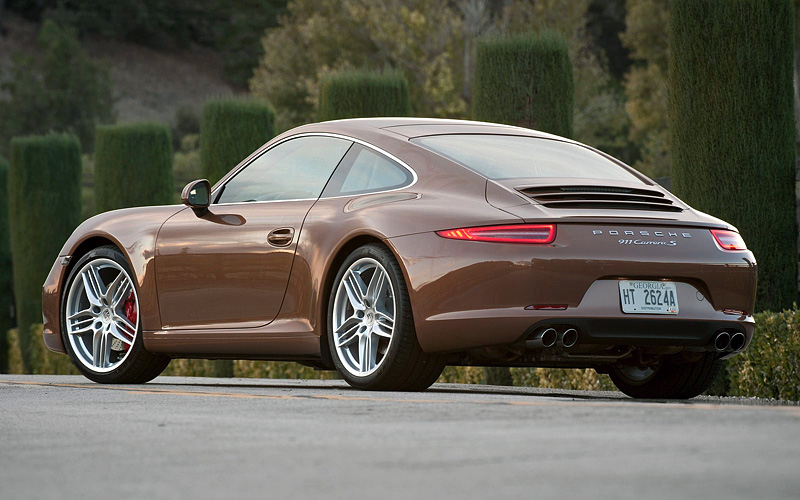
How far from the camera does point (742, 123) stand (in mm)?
11836

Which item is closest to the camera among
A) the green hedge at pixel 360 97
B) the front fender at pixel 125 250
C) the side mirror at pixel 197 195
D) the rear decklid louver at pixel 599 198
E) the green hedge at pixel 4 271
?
the rear decklid louver at pixel 599 198

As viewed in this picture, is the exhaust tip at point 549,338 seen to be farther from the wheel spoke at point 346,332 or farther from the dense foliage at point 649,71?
the dense foliage at point 649,71

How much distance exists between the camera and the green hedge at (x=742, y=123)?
11.7 m

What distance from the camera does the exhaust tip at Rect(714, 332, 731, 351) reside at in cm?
728

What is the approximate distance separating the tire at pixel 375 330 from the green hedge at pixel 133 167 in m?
13.3

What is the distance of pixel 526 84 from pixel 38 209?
10.4 m

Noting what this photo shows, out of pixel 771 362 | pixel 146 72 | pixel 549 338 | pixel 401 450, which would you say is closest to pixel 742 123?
pixel 771 362

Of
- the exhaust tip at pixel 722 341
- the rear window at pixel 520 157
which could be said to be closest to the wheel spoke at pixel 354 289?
the rear window at pixel 520 157

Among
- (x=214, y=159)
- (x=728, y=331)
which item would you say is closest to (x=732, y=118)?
(x=728, y=331)

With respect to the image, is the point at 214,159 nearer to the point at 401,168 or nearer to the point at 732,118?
the point at 732,118

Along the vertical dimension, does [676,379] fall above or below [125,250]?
below

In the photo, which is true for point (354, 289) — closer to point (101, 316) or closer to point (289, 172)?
point (289, 172)

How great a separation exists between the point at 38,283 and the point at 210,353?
13.8 metres

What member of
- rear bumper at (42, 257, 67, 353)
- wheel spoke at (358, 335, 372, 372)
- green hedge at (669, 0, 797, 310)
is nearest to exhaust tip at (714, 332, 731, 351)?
wheel spoke at (358, 335, 372, 372)
